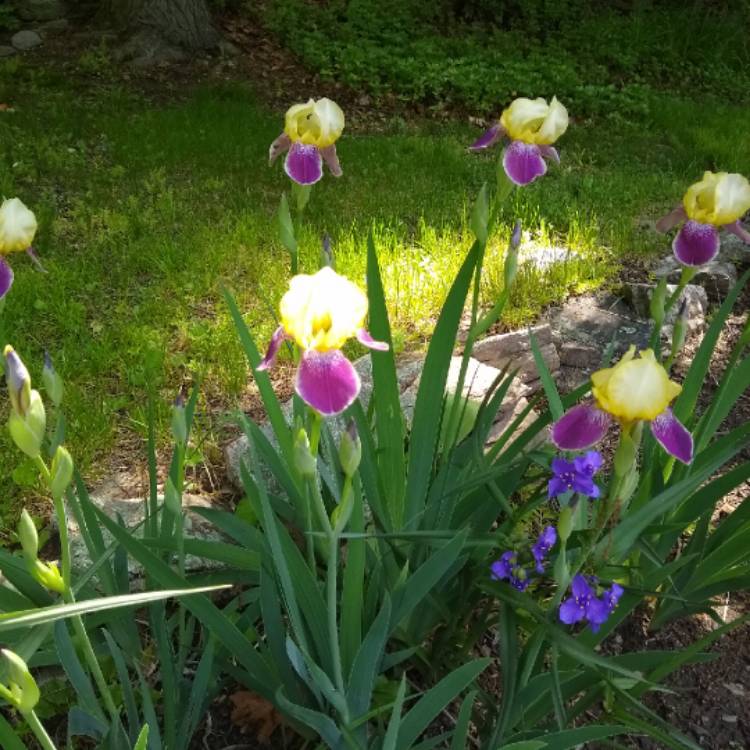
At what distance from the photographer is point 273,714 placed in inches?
67.2

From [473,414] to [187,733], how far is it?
102 centimetres

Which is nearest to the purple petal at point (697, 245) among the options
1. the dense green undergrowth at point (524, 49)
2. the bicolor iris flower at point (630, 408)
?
the bicolor iris flower at point (630, 408)

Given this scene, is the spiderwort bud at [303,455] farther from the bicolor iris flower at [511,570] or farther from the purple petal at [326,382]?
the bicolor iris flower at [511,570]

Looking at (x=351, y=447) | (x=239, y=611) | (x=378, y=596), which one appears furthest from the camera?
(x=239, y=611)

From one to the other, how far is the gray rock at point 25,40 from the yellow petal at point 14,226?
5.67 m

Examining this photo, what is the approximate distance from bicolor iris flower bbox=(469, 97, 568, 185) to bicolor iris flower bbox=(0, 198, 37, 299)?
100cm

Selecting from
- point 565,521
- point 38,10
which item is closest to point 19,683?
point 565,521

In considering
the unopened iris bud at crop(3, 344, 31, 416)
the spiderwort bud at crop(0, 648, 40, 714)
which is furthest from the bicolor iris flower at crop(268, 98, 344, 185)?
the spiderwort bud at crop(0, 648, 40, 714)

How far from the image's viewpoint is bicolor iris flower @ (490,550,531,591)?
1.51m

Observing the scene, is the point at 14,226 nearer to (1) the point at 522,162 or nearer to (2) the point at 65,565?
(2) the point at 65,565

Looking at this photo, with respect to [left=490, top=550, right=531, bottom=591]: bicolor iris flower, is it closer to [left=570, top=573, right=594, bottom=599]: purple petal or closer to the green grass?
[left=570, top=573, right=594, bottom=599]: purple petal

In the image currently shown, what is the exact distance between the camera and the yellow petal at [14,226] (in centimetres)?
160

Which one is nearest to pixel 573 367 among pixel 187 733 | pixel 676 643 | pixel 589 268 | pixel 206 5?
pixel 589 268

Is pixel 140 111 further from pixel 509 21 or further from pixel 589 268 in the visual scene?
pixel 509 21
